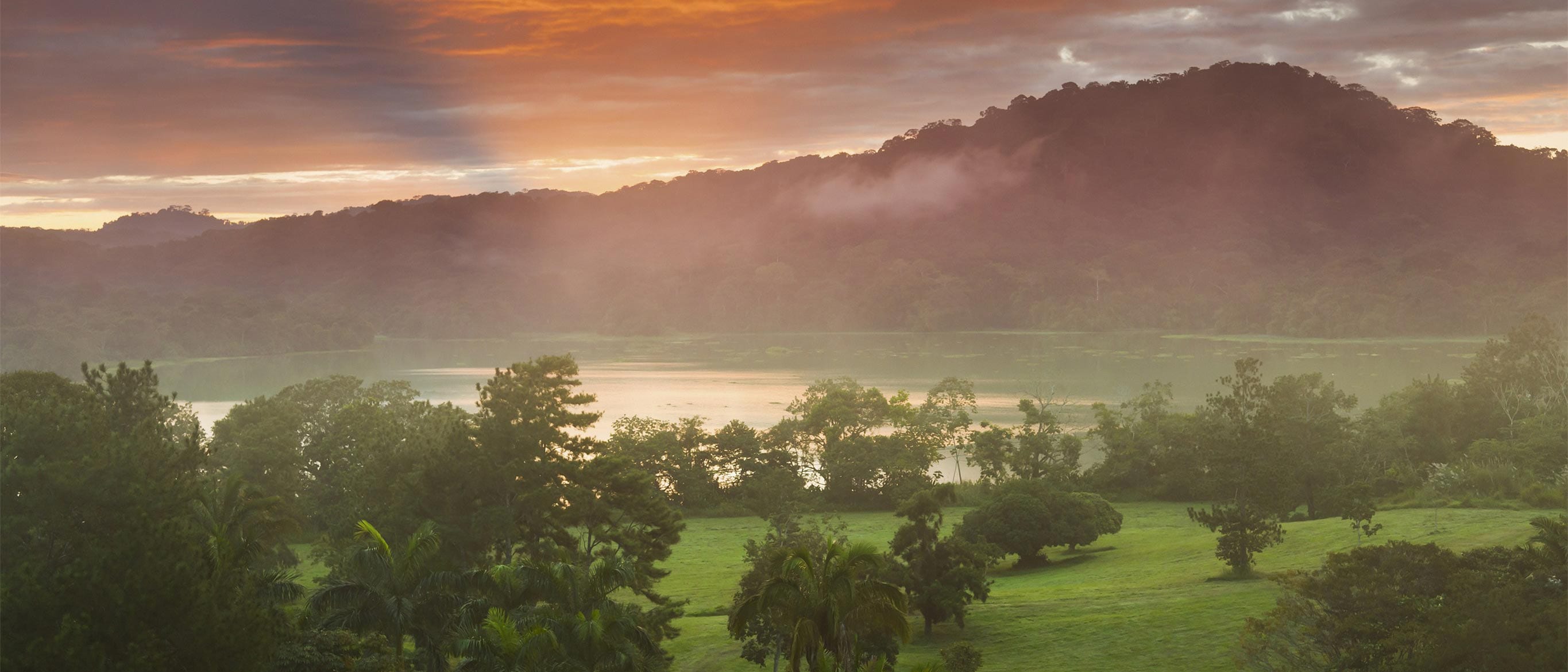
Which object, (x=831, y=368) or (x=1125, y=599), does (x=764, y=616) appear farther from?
(x=831, y=368)

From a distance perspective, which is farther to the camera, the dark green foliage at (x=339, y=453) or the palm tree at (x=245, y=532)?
the dark green foliage at (x=339, y=453)

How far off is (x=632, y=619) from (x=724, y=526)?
26947mm

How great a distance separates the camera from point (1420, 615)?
17.6m

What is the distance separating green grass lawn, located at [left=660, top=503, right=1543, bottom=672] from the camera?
22.1 meters

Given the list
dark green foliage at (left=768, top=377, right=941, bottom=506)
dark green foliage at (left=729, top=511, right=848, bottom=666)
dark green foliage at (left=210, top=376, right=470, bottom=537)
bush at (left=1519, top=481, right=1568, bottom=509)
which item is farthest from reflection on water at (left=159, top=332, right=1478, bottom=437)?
dark green foliage at (left=729, top=511, right=848, bottom=666)

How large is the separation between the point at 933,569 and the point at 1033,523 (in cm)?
1074

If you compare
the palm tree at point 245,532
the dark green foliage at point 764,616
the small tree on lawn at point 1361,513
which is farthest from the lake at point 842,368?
the dark green foliage at point 764,616

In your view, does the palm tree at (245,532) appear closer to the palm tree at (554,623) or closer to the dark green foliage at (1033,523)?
the palm tree at (554,623)

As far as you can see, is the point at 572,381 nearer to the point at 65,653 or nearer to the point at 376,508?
the point at 376,508

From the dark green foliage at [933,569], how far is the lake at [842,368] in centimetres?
4784

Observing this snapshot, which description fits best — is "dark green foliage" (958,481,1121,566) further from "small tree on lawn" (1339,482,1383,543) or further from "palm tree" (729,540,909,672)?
"palm tree" (729,540,909,672)

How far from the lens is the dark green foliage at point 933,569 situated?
78.9ft

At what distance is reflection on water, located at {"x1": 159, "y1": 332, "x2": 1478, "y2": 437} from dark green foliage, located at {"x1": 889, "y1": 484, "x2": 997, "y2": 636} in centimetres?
4254

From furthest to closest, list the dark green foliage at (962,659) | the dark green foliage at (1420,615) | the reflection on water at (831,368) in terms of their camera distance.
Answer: the reflection on water at (831,368) < the dark green foliage at (962,659) < the dark green foliage at (1420,615)
